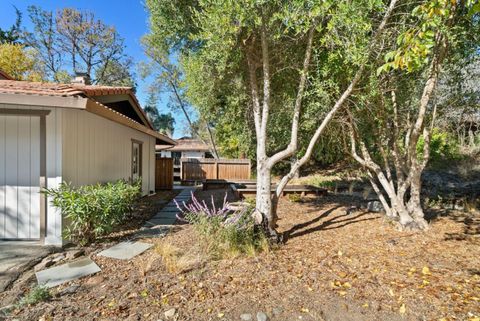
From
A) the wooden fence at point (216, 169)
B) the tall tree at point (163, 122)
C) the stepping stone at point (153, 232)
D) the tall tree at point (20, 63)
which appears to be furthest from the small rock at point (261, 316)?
the tall tree at point (163, 122)

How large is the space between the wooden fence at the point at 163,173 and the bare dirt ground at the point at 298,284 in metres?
8.50

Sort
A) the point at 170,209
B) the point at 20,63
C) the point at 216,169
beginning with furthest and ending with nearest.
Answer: the point at 20,63
the point at 216,169
the point at 170,209

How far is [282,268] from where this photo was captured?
139 inches

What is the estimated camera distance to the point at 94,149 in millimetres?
5941

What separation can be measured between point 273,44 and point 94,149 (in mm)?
4381

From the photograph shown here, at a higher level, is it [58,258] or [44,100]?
[44,100]

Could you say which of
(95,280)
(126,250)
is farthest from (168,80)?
(95,280)

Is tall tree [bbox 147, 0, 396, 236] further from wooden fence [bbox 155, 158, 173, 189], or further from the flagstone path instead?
wooden fence [bbox 155, 158, 173, 189]

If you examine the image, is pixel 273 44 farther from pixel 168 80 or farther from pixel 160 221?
pixel 168 80

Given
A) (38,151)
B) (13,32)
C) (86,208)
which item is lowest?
(86,208)

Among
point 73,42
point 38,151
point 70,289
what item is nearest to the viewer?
point 70,289

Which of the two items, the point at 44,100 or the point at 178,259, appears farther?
the point at 44,100

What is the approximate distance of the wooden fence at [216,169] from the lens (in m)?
16.2

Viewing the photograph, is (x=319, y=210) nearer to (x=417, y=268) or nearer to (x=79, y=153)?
(x=417, y=268)
